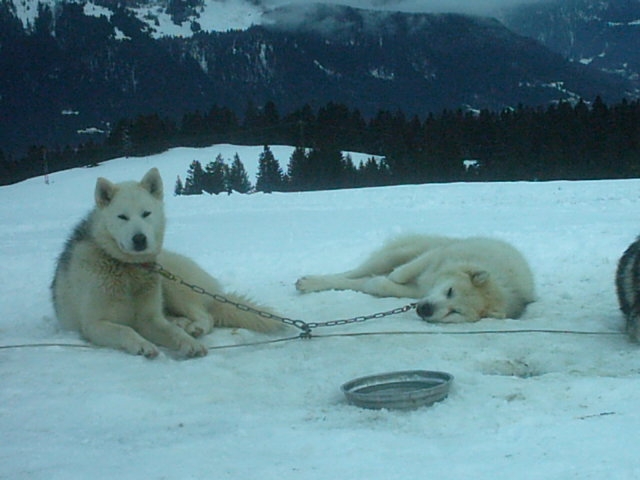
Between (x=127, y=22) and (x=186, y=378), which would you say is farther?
(x=127, y=22)

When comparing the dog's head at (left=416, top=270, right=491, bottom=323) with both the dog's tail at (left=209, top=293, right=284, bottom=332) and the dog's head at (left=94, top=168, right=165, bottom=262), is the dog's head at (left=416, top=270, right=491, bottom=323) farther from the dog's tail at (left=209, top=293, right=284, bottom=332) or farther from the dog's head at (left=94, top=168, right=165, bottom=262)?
the dog's head at (left=94, top=168, right=165, bottom=262)

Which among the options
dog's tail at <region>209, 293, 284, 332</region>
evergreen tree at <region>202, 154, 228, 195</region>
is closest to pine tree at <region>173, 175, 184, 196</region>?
evergreen tree at <region>202, 154, 228, 195</region>

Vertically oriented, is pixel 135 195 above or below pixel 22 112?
below

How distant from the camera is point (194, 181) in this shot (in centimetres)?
2867

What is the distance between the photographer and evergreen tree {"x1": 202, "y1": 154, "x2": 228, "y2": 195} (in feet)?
94.8

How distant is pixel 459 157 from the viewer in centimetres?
3597

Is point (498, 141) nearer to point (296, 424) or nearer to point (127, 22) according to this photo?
point (296, 424)

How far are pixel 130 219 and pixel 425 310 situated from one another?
7.33 feet

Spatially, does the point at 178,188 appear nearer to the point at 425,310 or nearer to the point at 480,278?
the point at 480,278

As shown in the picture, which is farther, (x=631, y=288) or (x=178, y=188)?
(x=178, y=188)

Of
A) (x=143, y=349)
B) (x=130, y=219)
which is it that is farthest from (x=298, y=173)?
(x=143, y=349)

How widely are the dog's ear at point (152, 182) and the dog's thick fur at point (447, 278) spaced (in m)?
1.98

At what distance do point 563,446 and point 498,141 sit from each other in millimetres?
35416

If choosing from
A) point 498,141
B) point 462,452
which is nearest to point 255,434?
point 462,452
